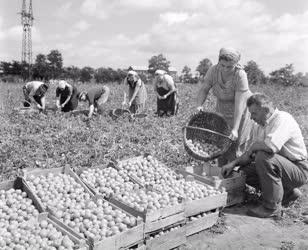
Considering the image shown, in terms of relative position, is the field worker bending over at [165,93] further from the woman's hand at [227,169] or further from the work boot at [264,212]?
the work boot at [264,212]

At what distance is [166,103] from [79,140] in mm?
4135

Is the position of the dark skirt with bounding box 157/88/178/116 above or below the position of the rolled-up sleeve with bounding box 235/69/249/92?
below

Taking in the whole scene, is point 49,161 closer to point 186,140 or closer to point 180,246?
point 186,140

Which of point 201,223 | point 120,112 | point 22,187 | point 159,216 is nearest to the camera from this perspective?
point 159,216

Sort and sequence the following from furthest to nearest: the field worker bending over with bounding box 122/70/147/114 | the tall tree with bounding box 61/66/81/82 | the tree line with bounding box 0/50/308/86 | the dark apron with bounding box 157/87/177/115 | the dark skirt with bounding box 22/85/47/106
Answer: the tall tree with bounding box 61/66/81/82 < the tree line with bounding box 0/50/308/86 < the dark apron with bounding box 157/87/177/115 < the dark skirt with bounding box 22/85/47/106 < the field worker bending over with bounding box 122/70/147/114

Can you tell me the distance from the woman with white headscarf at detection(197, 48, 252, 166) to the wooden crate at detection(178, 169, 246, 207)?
522 mm

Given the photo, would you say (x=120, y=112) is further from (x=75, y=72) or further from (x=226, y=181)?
(x=75, y=72)

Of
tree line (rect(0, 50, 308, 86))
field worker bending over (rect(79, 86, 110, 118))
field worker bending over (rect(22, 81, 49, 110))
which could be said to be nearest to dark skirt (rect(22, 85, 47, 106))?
field worker bending over (rect(22, 81, 49, 110))

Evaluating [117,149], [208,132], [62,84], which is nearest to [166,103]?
[62,84]

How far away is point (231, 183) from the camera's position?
4.83 m

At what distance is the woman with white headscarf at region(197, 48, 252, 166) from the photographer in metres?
4.87

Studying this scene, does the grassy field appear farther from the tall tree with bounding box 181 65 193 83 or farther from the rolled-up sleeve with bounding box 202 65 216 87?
the tall tree with bounding box 181 65 193 83

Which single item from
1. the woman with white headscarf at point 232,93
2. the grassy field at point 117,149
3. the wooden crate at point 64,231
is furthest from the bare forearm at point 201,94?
the wooden crate at point 64,231

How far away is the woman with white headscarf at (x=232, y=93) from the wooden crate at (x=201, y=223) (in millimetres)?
1144
